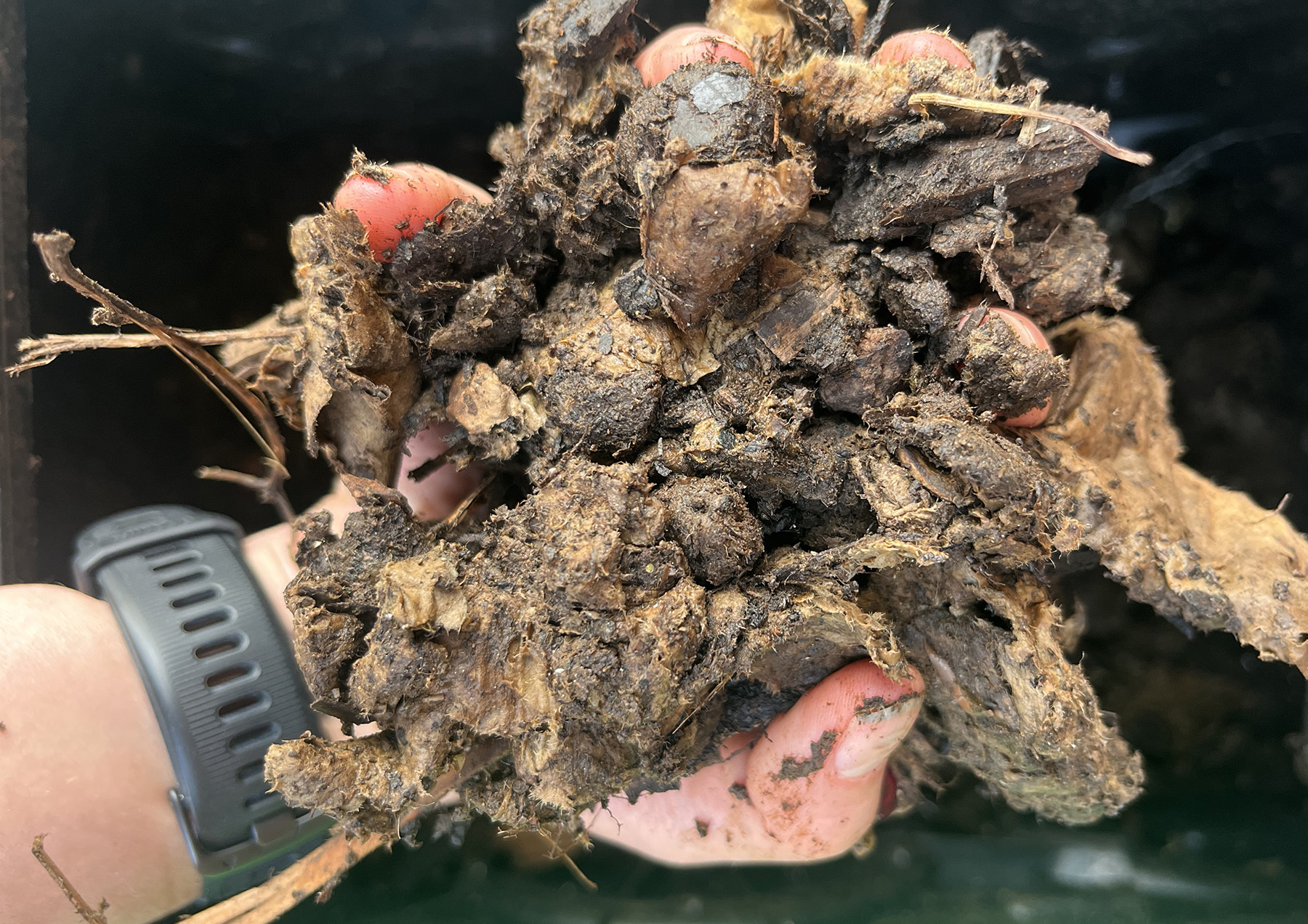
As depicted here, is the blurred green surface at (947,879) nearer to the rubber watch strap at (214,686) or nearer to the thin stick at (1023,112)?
the rubber watch strap at (214,686)

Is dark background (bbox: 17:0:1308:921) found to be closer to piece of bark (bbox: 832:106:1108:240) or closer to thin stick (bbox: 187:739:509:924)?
thin stick (bbox: 187:739:509:924)

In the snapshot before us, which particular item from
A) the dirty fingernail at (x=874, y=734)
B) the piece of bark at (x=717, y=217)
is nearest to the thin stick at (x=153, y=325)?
the piece of bark at (x=717, y=217)

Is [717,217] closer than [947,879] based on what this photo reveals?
Yes

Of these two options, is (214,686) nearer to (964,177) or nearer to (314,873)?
(314,873)

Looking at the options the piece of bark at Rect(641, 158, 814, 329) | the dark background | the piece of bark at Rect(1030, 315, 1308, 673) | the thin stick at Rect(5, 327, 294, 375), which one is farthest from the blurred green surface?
the piece of bark at Rect(641, 158, 814, 329)

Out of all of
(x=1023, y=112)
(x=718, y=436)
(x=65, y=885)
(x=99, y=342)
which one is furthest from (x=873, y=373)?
(x=65, y=885)

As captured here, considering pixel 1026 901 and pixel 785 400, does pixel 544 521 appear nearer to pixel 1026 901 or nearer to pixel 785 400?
pixel 785 400

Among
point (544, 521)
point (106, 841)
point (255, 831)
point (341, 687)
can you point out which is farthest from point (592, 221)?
point (106, 841)
